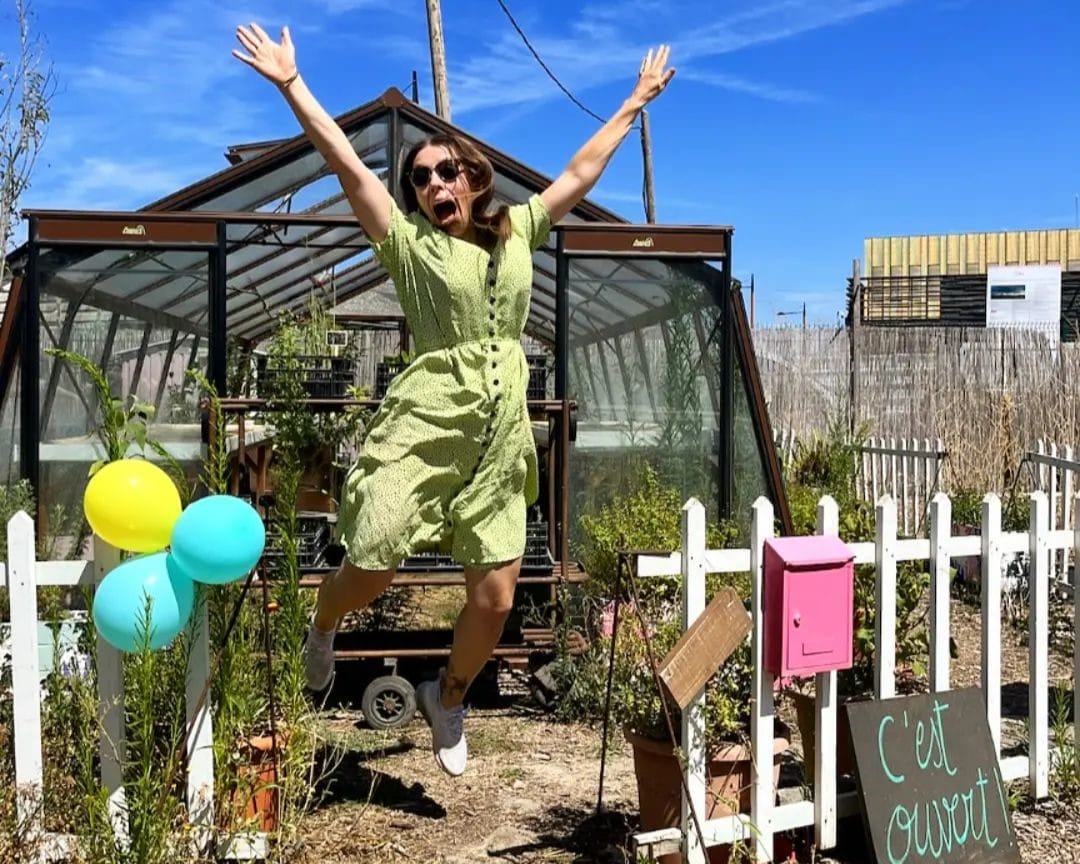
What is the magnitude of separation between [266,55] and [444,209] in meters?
0.66

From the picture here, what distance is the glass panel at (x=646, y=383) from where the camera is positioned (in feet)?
21.3

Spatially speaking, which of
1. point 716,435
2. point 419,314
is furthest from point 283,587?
point 716,435

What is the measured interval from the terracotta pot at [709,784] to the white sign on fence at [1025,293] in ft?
63.1

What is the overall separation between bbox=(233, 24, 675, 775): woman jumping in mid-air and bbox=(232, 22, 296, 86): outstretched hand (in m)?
0.29

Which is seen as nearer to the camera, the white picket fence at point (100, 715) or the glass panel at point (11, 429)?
the white picket fence at point (100, 715)

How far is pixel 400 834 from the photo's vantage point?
3717 mm

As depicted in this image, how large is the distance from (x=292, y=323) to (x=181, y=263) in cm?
251

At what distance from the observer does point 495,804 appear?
407 centimetres

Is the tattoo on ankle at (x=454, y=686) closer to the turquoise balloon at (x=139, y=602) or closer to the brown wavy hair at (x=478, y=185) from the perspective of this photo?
the turquoise balloon at (x=139, y=602)

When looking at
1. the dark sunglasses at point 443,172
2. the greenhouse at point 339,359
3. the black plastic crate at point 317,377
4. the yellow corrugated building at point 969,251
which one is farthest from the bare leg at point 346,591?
the yellow corrugated building at point 969,251

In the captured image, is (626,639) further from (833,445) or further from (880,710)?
(833,445)

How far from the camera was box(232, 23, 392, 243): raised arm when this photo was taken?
2.92 meters

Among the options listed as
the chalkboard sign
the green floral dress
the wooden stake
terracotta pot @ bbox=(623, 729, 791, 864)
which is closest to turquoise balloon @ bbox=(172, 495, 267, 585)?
the green floral dress

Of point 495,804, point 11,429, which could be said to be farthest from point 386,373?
point 495,804
